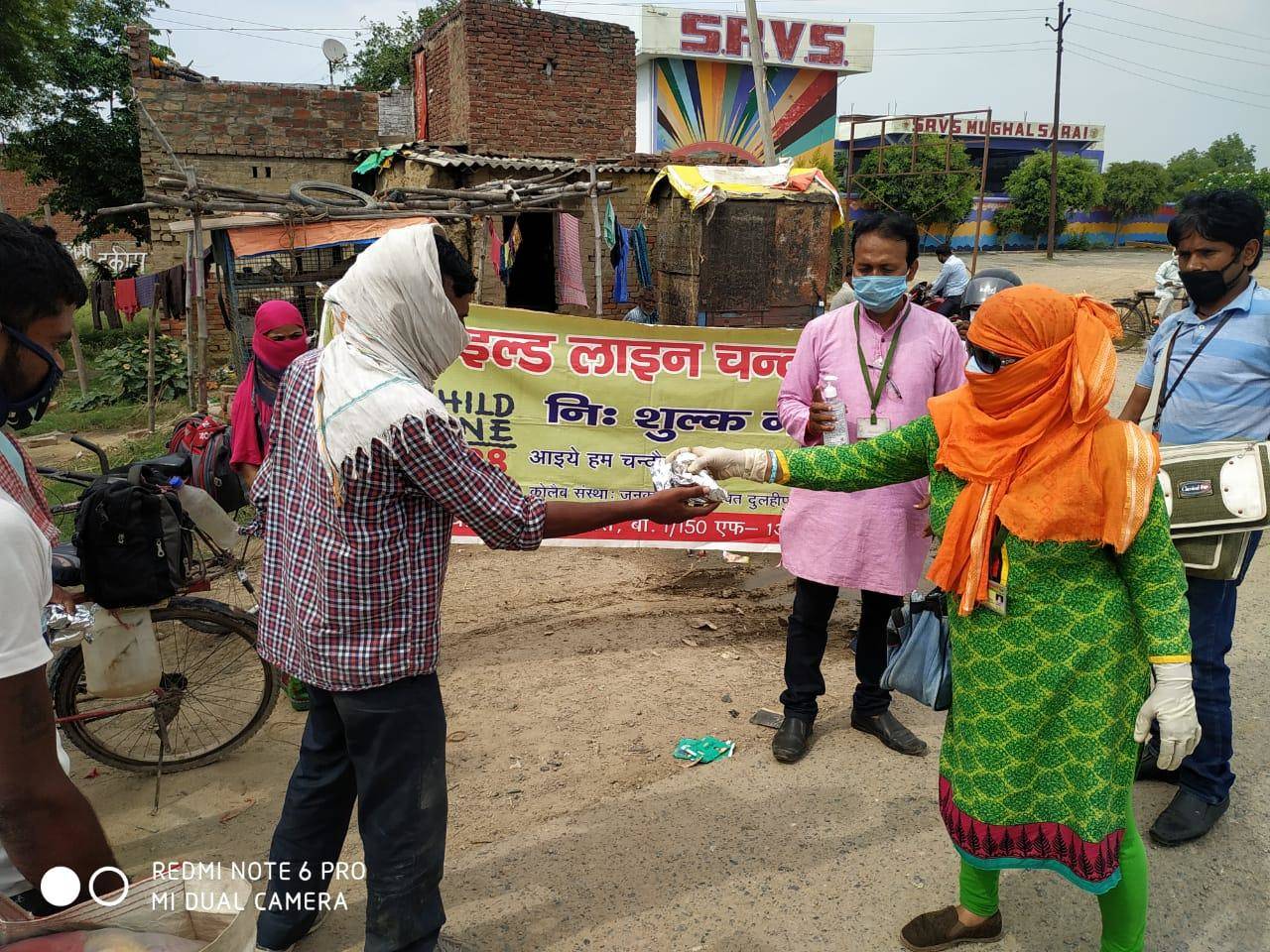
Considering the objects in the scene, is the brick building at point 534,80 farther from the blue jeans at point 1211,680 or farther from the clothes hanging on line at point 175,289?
the blue jeans at point 1211,680

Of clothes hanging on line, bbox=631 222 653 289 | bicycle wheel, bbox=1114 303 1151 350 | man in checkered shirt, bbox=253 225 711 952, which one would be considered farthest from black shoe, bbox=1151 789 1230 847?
bicycle wheel, bbox=1114 303 1151 350

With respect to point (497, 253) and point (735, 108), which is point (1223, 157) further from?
point (497, 253)

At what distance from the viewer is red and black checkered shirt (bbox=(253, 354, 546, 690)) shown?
76.8 inches

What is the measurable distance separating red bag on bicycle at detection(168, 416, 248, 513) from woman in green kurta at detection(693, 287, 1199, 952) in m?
3.28

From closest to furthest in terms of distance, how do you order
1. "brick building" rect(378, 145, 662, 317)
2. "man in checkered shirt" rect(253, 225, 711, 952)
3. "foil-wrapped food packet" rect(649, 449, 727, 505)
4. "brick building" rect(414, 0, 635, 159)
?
"man in checkered shirt" rect(253, 225, 711, 952) → "foil-wrapped food packet" rect(649, 449, 727, 505) → "brick building" rect(378, 145, 662, 317) → "brick building" rect(414, 0, 635, 159)

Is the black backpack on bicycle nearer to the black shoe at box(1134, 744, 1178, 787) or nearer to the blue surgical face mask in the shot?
the blue surgical face mask

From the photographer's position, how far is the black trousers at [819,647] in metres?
3.46

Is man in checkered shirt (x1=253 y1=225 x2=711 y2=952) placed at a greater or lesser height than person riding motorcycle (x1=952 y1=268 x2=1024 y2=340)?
lesser

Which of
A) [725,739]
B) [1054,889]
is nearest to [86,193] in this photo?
[725,739]

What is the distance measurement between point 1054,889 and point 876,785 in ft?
2.37

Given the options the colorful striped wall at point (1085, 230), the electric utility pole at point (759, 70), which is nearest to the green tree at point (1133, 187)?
the colorful striped wall at point (1085, 230)

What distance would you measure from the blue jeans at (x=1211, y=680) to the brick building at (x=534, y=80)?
548 inches

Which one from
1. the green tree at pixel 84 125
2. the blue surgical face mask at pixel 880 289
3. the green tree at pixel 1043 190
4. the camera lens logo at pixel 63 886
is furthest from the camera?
the green tree at pixel 1043 190

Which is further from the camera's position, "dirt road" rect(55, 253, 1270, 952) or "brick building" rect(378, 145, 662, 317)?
"brick building" rect(378, 145, 662, 317)
